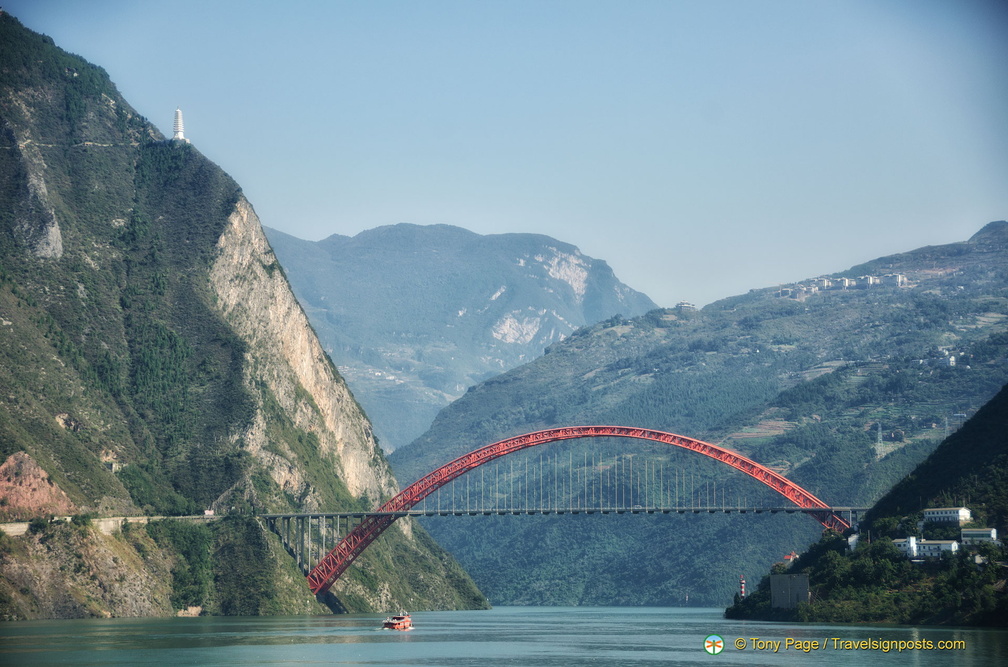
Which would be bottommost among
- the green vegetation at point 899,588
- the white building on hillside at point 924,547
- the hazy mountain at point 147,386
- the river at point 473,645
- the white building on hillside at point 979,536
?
the river at point 473,645

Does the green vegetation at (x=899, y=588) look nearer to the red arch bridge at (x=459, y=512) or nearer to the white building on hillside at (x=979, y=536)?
the white building on hillside at (x=979, y=536)

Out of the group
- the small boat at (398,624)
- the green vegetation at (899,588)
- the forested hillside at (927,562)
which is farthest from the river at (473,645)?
the forested hillside at (927,562)

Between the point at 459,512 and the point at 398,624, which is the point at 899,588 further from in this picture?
the point at 459,512

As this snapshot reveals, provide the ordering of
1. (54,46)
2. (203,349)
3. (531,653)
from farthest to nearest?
(54,46) → (203,349) → (531,653)

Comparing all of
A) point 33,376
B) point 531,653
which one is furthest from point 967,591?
point 33,376

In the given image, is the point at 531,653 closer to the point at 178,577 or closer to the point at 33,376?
the point at 178,577

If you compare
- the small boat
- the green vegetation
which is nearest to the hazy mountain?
the small boat
